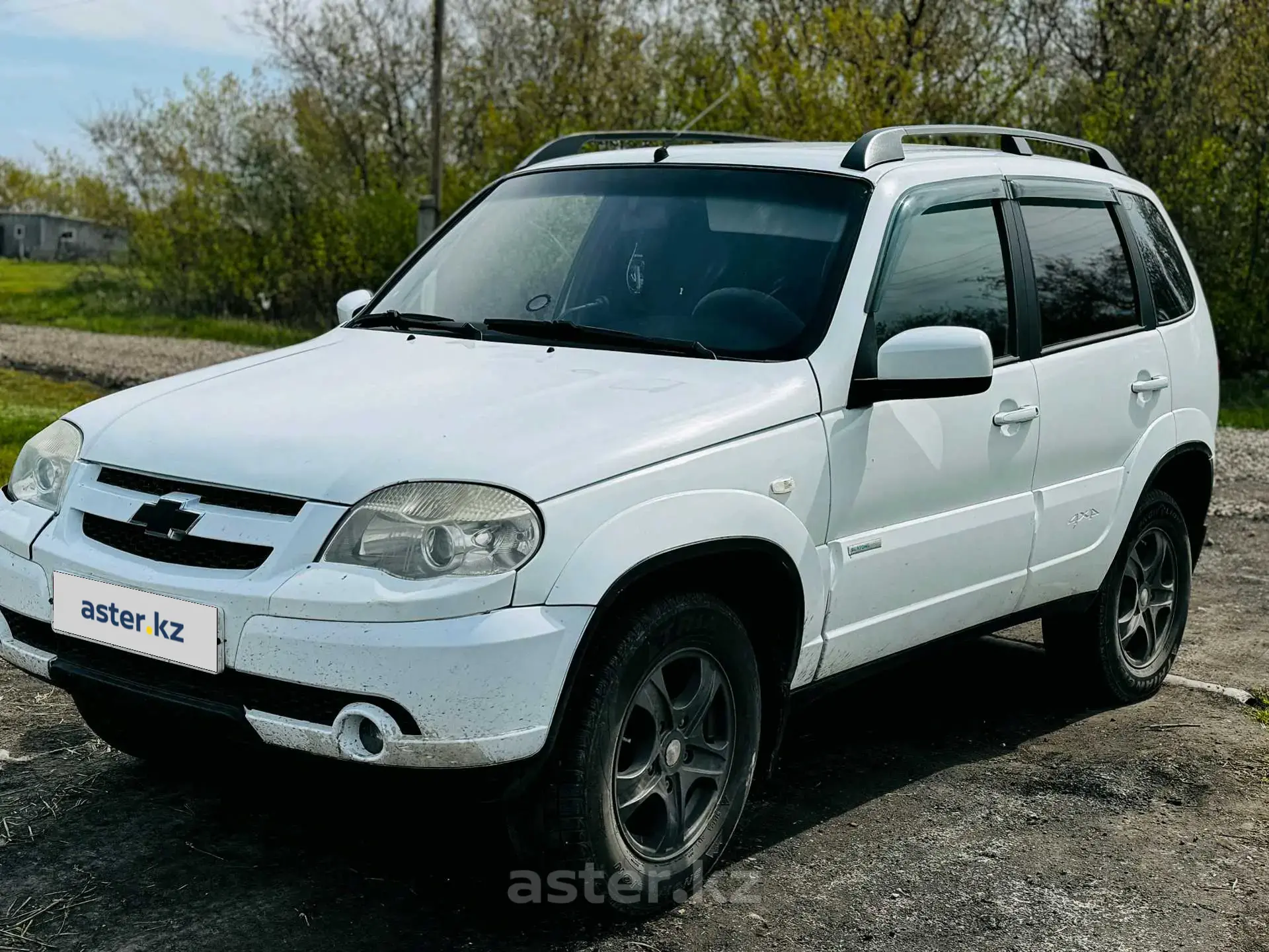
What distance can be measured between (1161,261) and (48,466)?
4022mm

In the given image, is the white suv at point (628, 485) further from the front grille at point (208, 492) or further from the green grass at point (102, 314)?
the green grass at point (102, 314)

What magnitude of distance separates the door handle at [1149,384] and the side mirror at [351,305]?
2.66 meters

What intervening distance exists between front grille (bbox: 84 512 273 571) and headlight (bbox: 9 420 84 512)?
208mm

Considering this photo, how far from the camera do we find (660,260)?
422 cm

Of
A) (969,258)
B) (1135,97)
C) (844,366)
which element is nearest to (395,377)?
(844,366)

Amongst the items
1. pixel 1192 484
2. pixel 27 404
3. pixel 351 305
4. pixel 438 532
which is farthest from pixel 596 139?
pixel 27 404

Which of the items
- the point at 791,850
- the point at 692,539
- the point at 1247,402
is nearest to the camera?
the point at 692,539

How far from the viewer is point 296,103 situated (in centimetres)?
3020

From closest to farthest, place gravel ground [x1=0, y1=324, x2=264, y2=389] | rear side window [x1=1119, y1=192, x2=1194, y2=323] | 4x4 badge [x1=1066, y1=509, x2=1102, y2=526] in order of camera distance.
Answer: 4x4 badge [x1=1066, y1=509, x2=1102, y2=526] < rear side window [x1=1119, y1=192, x2=1194, y2=323] < gravel ground [x1=0, y1=324, x2=264, y2=389]

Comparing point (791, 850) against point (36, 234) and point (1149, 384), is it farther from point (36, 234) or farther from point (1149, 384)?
point (36, 234)

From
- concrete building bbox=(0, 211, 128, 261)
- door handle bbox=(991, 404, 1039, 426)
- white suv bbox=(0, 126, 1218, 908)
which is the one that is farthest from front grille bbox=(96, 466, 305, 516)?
concrete building bbox=(0, 211, 128, 261)

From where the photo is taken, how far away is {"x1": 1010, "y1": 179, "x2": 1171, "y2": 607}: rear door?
464 cm

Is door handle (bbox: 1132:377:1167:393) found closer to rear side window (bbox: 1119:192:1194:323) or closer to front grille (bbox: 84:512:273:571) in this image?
rear side window (bbox: 1119:192:1194:323)

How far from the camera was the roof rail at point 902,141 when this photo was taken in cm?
425
